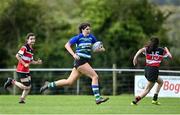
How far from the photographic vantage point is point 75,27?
55031 millimetres

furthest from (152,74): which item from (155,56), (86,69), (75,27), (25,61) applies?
(75,27)

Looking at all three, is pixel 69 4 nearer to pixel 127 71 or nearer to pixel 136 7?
pixel 136 7

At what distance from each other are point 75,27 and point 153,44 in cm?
3470

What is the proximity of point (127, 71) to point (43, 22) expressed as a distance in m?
22.6

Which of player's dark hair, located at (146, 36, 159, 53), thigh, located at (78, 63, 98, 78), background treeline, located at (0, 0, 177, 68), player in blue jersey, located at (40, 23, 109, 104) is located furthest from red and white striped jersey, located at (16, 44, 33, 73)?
background treeline, located at (0, 0, 177, 68)

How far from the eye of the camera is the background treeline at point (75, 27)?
49.7 meters

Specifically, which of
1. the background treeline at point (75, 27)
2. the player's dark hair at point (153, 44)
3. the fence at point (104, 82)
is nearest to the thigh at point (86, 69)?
the player's dark hair at point (153, 44)

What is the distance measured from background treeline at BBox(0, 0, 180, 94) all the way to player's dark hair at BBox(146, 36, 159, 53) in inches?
1038

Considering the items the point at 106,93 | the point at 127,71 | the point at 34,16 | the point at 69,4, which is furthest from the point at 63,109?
the point at 69,4

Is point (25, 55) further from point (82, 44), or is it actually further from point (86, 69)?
point (86, 69)

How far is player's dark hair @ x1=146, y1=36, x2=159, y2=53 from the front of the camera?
2033cm

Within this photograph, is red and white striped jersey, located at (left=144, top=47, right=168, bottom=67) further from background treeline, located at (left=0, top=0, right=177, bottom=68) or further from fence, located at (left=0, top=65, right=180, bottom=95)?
Answer: background treeline, located at (left=0, top=0, right=177, bottom=68)

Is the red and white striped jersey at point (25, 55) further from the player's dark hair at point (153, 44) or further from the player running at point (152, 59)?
the player's dark hair at point (153, 44)

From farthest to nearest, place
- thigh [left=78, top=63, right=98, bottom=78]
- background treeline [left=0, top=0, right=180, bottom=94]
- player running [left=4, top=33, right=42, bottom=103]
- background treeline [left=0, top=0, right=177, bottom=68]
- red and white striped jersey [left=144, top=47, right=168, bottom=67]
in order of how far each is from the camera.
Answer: background treeline [left=0, top=0, right=177, bottom=68]
background treeline [left=0, top=0, right=180, bottom=94]
player running [left=4, top=33, right=42, bottom=103]
red and white striped jersey [left=144, top=47, right=168, bottom=67]
thigh [left=78, top=63, right=98, bottom=78]
